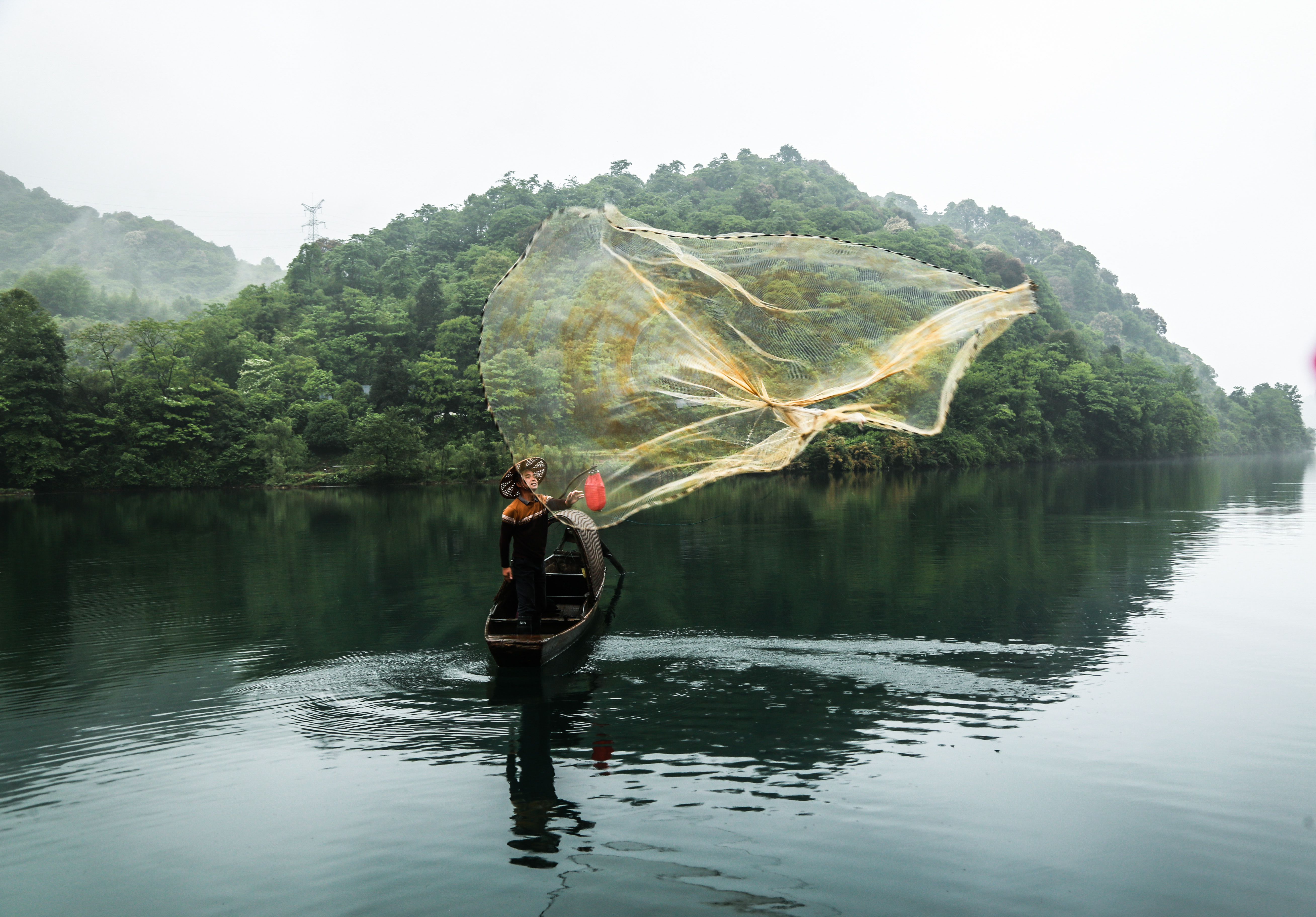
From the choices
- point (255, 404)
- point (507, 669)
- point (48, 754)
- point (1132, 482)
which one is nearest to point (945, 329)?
point (507, 669)

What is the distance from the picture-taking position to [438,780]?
29.6ft

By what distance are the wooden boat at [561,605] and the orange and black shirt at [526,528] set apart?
552 mm

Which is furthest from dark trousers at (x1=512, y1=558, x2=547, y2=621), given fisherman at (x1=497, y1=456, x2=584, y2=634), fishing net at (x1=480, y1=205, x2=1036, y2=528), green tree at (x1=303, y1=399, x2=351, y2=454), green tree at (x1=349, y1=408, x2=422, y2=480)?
green tree at (x1=303, y1=399, x2=351, y2=454)

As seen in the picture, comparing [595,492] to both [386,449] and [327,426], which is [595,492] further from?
[327,426]

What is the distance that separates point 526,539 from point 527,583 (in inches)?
29.9

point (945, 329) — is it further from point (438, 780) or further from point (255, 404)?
point (255, 404)

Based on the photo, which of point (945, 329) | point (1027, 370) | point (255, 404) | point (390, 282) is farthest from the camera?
point (390, 282)

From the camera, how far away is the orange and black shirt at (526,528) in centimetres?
Answer: 1286

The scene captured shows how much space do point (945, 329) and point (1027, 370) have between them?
300 feet

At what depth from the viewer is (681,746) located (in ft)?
→ 32.4

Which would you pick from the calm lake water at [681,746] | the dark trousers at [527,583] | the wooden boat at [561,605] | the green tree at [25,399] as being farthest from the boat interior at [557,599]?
the green tree at [25,399]

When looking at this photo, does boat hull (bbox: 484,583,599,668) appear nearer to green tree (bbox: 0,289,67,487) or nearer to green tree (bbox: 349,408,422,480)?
green tree (bbox: 349,408,422,480)

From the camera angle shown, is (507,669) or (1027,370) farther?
(1027,370)

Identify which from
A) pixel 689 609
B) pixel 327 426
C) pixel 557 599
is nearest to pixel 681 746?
pixel 557 599
